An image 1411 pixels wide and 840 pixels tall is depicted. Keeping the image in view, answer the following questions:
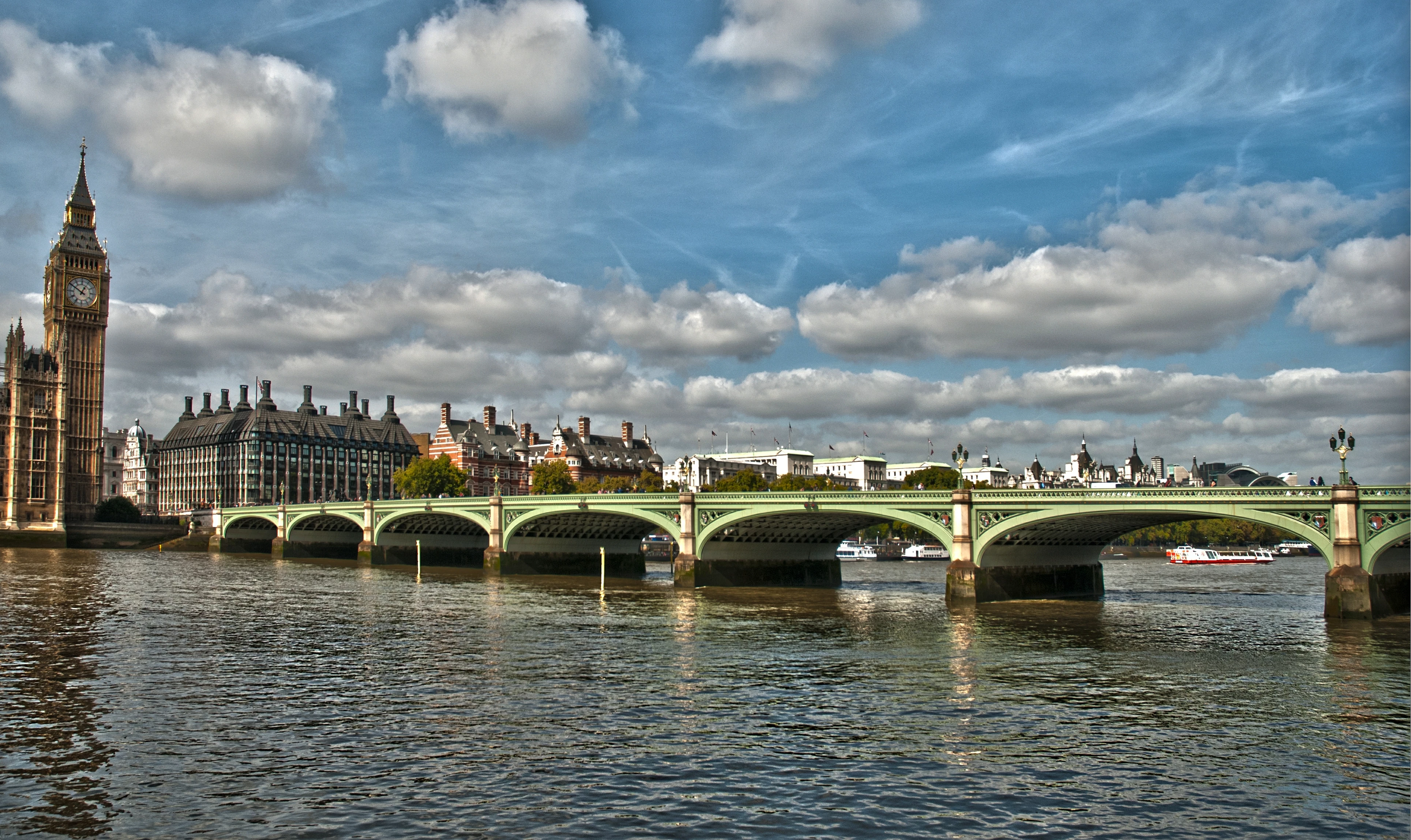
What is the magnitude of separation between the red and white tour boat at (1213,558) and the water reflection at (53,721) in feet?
395

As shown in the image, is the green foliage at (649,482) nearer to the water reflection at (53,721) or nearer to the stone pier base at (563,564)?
the stone pier base at (563,564)

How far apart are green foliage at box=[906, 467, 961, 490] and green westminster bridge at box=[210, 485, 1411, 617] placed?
5011 centimetres

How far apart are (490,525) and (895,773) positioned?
73187 millimetres

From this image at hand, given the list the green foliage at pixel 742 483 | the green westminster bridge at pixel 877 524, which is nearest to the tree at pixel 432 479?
the green westminster bridge at pixel 877 524

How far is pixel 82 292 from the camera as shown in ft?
504

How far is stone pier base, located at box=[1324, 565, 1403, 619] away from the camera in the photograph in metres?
47.3

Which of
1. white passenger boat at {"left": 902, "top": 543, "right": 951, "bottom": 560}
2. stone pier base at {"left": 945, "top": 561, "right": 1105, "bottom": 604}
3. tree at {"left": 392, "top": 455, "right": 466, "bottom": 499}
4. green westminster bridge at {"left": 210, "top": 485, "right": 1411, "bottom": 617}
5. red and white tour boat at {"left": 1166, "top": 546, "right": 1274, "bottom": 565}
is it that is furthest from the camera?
tree at {"left": 392, "top": 455, "right": 466, "bottom": 499}

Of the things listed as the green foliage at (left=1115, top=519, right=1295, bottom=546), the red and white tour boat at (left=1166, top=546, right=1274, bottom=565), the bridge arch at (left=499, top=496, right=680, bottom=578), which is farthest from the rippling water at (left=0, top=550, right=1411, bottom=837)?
the green foliage at (left=1115, top=519, right=1295, bottom=546)

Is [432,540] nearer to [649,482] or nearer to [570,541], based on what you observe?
[570,541]

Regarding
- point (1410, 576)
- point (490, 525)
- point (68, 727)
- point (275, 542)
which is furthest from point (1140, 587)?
point (275, 542)

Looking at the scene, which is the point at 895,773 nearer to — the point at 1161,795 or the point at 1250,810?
the point at 1161,795

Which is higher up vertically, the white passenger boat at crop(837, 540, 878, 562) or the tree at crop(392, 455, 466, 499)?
the tree at crop(392, 455, 466, 499)

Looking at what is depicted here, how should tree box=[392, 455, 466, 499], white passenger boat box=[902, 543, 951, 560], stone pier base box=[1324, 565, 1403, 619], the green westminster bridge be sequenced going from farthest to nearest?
1. tree box=[392, 455, 466, 499]
2. white passenger boat box=[902, 543, 951, 560]
3. the green westminster bridge
4. stone pier base box=[1324, 565, 1403, 619]

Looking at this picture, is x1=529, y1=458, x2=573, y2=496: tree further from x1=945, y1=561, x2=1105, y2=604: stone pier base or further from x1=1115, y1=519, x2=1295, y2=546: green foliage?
x1=945, y1=561, x2=1105, y2=604: stone pier base
